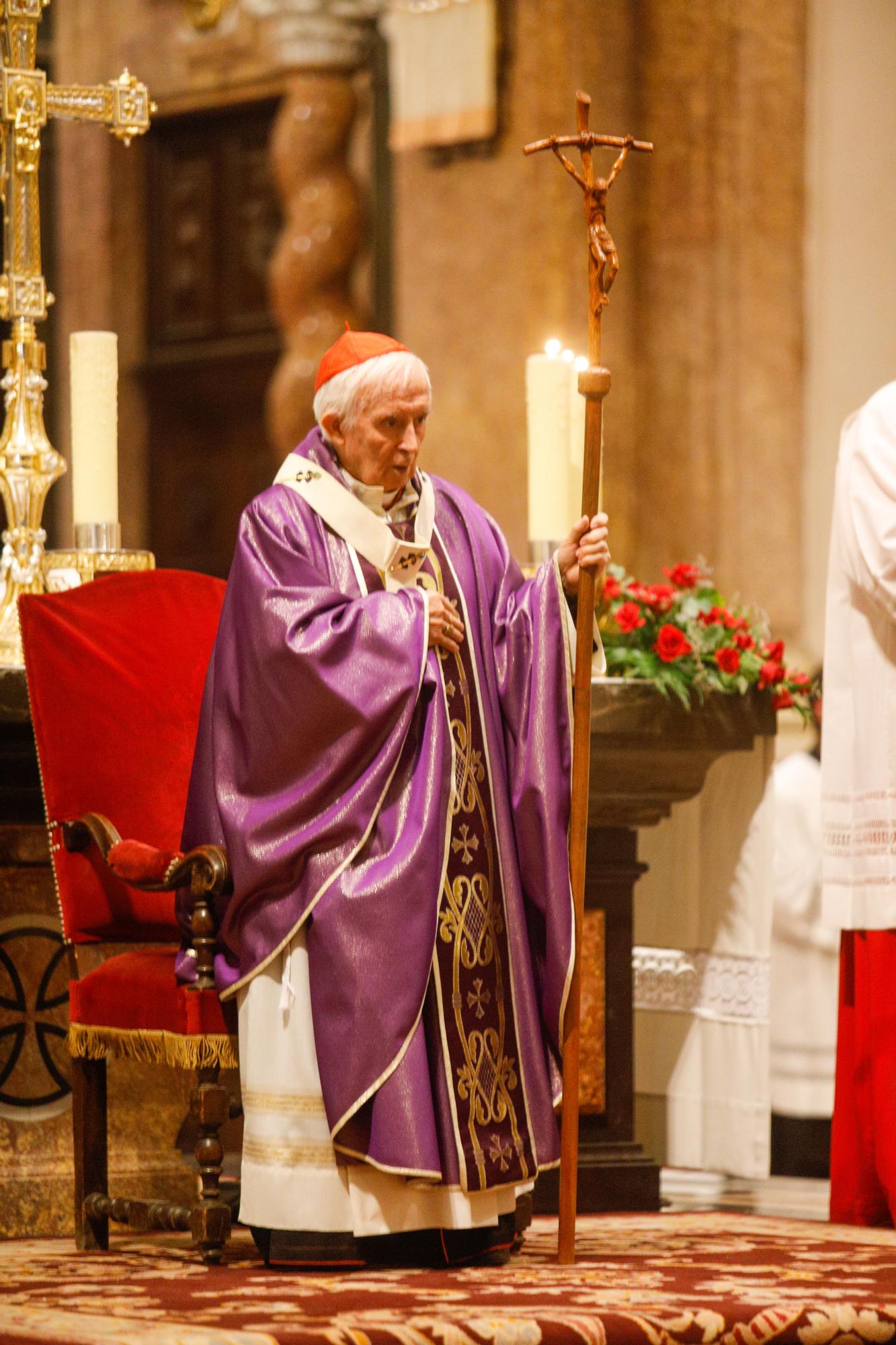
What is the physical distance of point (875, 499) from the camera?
4512 millimetres

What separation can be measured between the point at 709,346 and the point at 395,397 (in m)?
3.76

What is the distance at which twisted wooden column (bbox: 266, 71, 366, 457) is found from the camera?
8008 millimetres

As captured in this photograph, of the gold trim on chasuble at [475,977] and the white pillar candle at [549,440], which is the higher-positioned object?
the white pillar candle at [549,440]

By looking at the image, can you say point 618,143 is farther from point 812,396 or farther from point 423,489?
point 812,396

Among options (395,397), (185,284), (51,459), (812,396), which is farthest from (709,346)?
(395,397)

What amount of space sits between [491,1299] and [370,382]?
5.13 ft

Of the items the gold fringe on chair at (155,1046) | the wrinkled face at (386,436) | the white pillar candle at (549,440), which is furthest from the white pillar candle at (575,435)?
the gold fringe on chair at (155,1046)

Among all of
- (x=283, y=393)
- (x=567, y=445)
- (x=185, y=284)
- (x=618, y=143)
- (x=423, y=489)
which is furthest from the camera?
(x=185, y=284)

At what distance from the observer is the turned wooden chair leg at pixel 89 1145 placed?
4031mm

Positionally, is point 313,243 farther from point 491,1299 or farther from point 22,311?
point 491,1299

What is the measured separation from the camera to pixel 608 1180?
469 centimetres

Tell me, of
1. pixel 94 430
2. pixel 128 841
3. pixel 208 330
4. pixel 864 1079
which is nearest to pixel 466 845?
pixel 128 841

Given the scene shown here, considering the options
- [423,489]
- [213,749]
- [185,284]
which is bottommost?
[213,749]

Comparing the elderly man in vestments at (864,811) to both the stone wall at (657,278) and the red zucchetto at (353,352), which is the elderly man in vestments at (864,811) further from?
the stone wall at (657,278)
